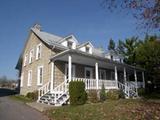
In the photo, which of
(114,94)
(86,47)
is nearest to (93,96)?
(114,94)

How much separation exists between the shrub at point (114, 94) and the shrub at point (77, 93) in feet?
16.0

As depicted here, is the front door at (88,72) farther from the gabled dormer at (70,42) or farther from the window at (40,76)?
the window at (40,76)

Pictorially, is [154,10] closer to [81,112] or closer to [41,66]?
[81,112]

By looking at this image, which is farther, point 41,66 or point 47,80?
point 41,66

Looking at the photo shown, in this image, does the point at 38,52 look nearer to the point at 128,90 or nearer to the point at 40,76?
the point at 40,76

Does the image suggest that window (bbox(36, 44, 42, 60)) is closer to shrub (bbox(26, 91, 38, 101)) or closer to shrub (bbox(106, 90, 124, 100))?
shrub (bbox(26, 91, 38, 101))

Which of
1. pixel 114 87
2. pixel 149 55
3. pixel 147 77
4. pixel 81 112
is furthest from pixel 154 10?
pixel 147 77

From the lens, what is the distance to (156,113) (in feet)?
32.9

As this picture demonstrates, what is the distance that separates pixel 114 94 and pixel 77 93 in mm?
6143

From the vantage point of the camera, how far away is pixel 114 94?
19.2 metres

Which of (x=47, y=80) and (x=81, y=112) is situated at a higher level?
(x=47, y=80)

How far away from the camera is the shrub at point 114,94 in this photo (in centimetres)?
1871

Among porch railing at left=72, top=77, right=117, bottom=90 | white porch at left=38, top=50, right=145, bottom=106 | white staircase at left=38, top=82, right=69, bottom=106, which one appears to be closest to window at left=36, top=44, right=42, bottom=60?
white porch at left=38, top=50, right=145, bottom=106

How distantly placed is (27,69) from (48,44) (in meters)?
7.27
